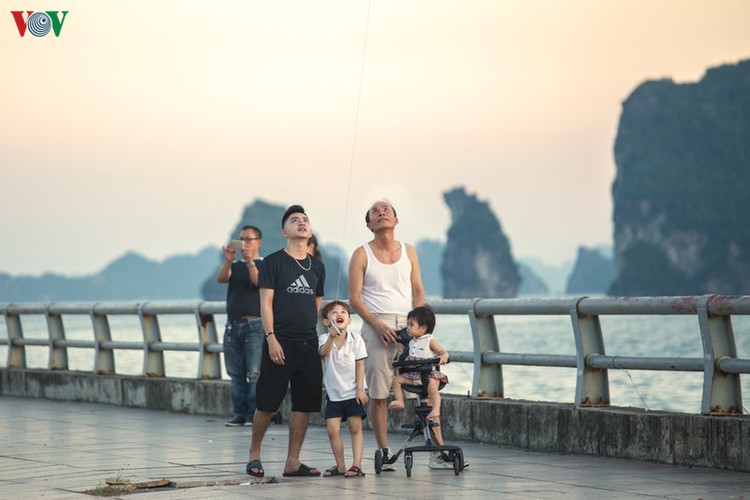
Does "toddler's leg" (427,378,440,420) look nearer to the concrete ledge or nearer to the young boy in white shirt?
the young boy in white shirt

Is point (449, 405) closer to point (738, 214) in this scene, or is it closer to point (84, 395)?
point (84, 395)

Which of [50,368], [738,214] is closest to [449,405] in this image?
[50,368]

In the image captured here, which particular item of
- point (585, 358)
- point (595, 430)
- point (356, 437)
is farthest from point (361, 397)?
point (585, 358)

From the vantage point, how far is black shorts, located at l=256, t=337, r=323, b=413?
30.8 ft

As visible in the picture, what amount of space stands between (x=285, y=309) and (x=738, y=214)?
646ft

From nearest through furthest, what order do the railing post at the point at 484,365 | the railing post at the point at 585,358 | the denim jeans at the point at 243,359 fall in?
1. the railing post at the point at 585,358
2. the railing post at the point at 484,365
3. the denim jeans at the point at 243,359

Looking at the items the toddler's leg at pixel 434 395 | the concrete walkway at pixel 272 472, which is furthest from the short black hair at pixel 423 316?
the concrete walkway at pixel 272 472

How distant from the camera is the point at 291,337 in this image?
368 inches

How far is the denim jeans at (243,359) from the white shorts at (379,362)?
4.26 meters

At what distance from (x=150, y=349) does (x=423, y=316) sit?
326 inches

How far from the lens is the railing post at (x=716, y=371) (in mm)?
9430

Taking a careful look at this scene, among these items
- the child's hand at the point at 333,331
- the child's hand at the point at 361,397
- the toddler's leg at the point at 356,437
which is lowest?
the toddler's leg at the point at 356,437

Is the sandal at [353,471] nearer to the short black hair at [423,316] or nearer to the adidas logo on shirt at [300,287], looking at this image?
the short black hair at [423,316]

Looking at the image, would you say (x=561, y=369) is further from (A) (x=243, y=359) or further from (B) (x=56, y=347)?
(A) (x=243, y=359)
